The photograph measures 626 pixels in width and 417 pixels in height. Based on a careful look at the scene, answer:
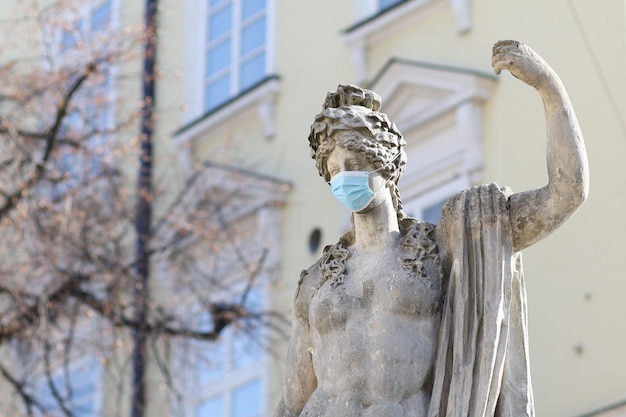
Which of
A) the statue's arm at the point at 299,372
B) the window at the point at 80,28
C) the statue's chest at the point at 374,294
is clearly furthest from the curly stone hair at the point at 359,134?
the window at the point at 80,28

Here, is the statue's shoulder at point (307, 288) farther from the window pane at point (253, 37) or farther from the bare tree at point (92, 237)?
the window pane at point (253, 37)

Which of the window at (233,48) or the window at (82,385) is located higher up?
the window at (233,48)

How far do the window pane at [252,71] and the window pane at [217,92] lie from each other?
23cm

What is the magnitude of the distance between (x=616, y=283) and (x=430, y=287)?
22.2ft

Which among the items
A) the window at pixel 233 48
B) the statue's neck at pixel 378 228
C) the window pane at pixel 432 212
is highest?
the window at pixel 233 48

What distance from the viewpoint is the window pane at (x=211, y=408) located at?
17031 mm

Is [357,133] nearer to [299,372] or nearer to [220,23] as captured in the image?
[299,372]

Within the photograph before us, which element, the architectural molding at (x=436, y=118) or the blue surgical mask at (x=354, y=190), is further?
the architectural molding at (x=436, y=118)

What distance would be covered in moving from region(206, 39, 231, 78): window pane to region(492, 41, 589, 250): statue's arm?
39.9 feet

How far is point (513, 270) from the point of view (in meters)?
6.42

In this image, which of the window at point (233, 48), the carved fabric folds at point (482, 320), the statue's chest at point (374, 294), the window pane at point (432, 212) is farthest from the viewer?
the window at point (233, 48)

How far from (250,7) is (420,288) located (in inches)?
476

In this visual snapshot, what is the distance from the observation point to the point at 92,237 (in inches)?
613

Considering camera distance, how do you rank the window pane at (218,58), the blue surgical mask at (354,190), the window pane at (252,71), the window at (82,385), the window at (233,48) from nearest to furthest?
the blue surgical mask at (354,190), the window at (82,385), the window pane at (252,71), the window at (233,48), the window pane at (218,58)
